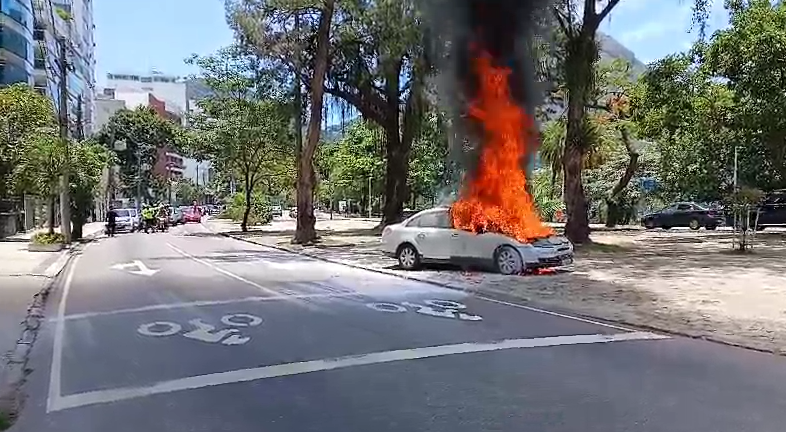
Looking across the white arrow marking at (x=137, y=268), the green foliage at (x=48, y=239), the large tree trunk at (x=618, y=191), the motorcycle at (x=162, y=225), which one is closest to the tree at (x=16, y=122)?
the green foliage at (x=48, y=239)

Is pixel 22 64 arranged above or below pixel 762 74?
above

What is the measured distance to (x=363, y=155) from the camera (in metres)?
62.8

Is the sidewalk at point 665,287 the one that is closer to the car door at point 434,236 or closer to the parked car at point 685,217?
the car door at point 434,236

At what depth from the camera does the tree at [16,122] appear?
30.2 m

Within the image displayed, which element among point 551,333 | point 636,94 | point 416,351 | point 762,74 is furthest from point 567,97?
point 416,351

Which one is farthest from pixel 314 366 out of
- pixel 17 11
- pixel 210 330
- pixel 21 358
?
pixel 17 11

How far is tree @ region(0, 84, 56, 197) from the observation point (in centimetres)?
3020

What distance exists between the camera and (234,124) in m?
37.5

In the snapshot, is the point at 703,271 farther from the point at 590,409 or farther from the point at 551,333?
the point at 590,409

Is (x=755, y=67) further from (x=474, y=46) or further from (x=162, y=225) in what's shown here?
(x=162, y=225)

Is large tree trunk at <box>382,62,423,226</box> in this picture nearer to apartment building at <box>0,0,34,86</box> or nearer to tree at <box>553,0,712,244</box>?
tree at <box>553,0,712,244</box>

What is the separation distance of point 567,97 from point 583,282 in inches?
371

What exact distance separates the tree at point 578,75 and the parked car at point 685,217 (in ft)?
59.2

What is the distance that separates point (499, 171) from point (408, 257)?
283cm
